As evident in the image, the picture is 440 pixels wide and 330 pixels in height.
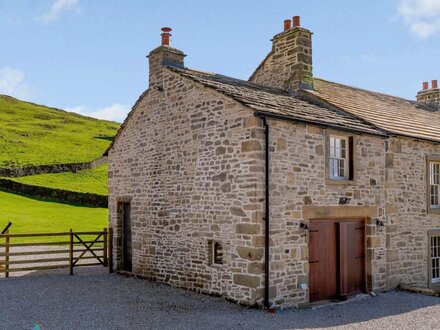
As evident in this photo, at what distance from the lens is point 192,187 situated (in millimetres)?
13031

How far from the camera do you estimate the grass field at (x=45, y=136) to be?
51.4 m

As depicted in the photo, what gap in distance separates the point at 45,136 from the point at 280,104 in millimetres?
63074

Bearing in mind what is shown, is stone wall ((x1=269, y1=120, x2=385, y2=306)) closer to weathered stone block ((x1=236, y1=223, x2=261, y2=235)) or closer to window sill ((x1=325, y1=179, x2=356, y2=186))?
window sill ((x1=325, y1=179, x2=356, y2=186))

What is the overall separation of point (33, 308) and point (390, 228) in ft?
34.0

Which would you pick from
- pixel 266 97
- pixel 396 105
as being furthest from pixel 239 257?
pixel 396 105

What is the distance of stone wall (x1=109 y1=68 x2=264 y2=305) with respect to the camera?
36.6 feet

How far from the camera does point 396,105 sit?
1886cm

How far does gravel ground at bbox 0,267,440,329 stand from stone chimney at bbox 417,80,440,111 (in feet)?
39.7

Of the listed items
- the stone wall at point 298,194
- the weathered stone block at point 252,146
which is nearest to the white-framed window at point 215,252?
the stone wall at point 298,194

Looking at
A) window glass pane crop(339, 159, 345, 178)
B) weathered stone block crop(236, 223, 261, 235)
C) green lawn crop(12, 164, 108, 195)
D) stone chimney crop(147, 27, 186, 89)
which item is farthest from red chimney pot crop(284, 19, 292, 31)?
green lawn crop(12, 164, 108, 195)

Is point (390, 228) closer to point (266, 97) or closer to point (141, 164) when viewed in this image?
point (266, 97)

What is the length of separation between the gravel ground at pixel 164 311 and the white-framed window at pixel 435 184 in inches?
151

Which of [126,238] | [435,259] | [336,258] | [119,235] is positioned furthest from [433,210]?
[119,235]

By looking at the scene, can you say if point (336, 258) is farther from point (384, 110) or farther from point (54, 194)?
point (54, 194)
